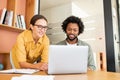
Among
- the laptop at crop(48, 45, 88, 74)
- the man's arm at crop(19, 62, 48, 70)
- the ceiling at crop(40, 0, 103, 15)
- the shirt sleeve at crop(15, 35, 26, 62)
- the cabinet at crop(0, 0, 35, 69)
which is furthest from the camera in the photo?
the ceiling at crop(40, 0, 103, 15)

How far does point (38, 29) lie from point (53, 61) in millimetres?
762

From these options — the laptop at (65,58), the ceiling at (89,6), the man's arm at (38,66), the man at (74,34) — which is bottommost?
the man's arm at (38,66)

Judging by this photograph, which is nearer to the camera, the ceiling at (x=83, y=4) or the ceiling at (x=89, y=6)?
the ceiling at (x=89, y=6)

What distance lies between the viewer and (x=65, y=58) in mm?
1061

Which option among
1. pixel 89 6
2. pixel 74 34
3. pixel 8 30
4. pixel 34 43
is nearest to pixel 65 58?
pixel 34 43

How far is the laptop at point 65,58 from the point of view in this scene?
104cm

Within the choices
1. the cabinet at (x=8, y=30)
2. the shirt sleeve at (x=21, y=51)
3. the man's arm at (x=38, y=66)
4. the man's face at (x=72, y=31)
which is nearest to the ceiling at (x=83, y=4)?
the cabinet at (x=8, y=30)

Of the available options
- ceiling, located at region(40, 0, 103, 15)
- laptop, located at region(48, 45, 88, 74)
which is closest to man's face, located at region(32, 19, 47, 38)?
laptop, located at region(48, 45, 88, 74)

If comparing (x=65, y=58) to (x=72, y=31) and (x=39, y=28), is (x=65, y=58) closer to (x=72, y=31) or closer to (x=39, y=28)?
(x=39, y=28)

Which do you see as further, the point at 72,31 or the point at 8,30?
the point at 8,30

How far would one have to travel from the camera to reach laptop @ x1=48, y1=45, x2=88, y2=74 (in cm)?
104

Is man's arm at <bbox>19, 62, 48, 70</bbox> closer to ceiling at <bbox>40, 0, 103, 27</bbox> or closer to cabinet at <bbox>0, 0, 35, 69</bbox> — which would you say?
cabinet at <bbox>0, 0, 35, 69</bbox>

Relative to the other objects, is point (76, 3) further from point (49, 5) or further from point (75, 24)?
point (75, 24)

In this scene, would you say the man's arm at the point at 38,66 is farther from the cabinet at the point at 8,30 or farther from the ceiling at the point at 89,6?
the ceiling at the point at 89,6
